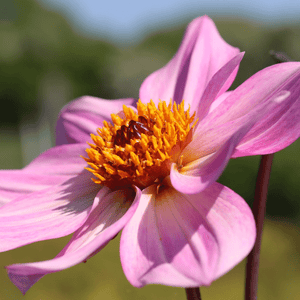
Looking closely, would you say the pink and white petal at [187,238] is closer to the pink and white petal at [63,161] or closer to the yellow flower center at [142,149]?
the yellow flower center at [142,149]

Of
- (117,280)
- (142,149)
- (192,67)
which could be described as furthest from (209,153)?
(117,280)

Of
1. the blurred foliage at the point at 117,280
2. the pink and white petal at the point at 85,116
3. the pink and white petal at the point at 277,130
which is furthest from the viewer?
the blurred foliage at the point at 117,280

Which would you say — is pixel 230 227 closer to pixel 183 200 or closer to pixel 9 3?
pixel 183 200

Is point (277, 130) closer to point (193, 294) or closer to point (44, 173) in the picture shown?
point (193, 294)

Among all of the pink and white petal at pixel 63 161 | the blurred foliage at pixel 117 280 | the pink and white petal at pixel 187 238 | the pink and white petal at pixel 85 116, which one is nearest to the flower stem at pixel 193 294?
the pink and white petal at pixel 187 238

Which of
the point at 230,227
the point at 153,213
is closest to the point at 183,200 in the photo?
the point at 153,213

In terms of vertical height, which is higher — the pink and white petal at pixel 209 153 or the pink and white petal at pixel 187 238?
the pink and white petal at pixel 209 153

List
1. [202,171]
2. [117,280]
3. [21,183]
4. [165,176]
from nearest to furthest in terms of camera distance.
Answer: [202,171], [165,176], [21,183], [117,280]
